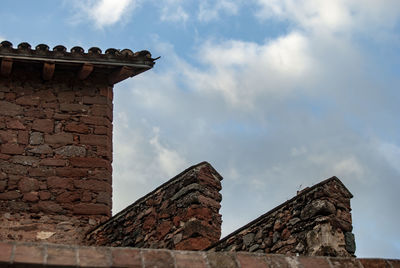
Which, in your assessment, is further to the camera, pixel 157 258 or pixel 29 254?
pixel 157 258

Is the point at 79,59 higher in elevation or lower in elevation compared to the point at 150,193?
higher

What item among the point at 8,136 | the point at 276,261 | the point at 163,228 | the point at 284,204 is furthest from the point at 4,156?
the point at 276,261

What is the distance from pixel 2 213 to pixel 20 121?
1324mm

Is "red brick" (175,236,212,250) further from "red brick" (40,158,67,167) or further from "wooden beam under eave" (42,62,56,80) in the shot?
"wooden beam under eave" (42,62,56,80)

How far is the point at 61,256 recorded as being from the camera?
5.50 metres

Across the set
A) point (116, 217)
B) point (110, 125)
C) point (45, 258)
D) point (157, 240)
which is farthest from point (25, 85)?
point (45, 258)

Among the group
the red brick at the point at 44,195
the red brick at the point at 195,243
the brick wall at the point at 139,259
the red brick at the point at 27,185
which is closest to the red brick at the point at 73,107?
the red brick at the point at 27,185

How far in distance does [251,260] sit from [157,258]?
22.9 inches

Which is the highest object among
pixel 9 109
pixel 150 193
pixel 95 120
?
pixel 9 109

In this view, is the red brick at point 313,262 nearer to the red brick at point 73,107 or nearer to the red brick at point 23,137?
the red brick at point 23,137

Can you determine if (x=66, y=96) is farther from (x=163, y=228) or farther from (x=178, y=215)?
(x=178, y=215)

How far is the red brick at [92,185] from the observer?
12.2 metres

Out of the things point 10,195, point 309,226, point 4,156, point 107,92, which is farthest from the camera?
point 107,92

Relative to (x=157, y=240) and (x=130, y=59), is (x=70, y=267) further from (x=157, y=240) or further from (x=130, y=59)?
(x=130, y=59)
